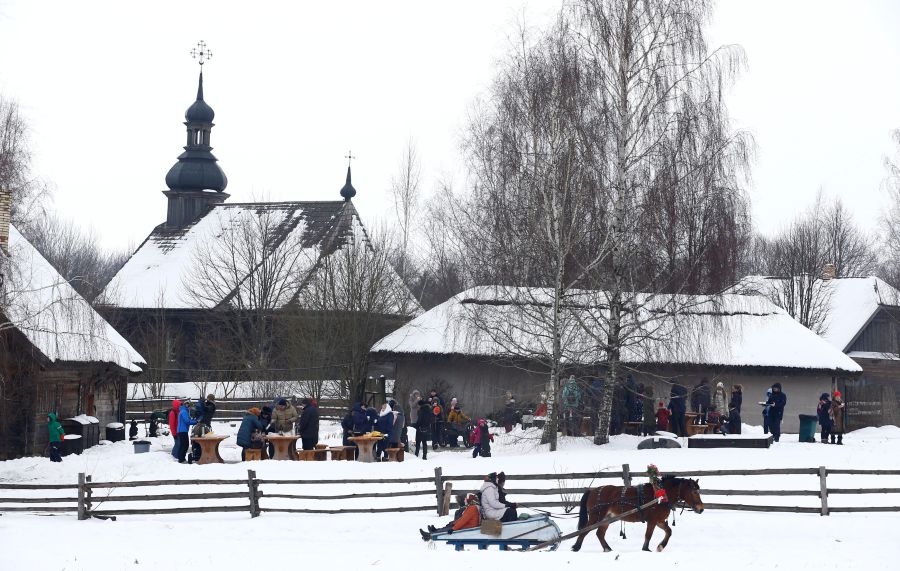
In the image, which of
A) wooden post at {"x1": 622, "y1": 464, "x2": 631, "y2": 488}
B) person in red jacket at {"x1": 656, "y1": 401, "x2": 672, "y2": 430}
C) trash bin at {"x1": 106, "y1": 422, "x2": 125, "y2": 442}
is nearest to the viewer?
wooden post at {"x1": 622, "y1": 464, "x2": 631, "y2": 488}

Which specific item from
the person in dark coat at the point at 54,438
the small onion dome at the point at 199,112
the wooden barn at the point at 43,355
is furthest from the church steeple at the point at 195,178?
the person in dark coat at the point at 54,438

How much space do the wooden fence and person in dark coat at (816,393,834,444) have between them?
6.14m

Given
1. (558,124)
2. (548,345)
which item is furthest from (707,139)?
(548,345)

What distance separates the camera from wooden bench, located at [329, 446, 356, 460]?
80.7 ft

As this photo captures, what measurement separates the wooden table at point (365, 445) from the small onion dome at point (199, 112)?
35.4m

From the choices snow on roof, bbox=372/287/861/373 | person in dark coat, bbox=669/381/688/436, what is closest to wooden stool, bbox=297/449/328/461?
snow on roof, bbox=372/287/861/373

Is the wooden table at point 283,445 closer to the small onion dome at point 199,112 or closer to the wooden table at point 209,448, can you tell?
the wooden table at point 209,448

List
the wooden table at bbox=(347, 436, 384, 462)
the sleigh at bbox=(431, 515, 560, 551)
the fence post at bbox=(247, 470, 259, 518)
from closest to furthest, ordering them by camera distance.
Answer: the sleigh at bbox=(431, 515, 560, 551) < the fence post at bbox=(247, 470, 259, 518) < the wooden table at bbox=(347, 436, 384, 462)

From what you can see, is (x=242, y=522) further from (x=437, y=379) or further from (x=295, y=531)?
(x=437, y=379)

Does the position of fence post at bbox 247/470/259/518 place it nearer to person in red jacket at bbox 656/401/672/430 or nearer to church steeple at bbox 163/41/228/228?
person in red jacket at bbox 656/401/672/430

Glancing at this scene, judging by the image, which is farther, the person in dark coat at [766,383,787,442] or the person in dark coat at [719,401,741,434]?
the person in dark coat at [719,401,741,434]

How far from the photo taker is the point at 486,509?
15.6 metres

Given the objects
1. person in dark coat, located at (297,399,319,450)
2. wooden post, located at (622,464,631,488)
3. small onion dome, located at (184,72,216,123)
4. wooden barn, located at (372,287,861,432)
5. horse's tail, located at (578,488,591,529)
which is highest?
small onion dome, located at (184,72,216,123)

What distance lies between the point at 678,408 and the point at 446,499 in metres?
11.5
